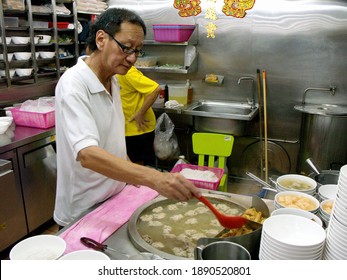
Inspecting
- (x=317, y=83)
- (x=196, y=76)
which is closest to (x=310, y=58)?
(x=317, y=83)

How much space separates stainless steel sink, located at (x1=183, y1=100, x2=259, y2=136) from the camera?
159 inches

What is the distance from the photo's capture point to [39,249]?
47.0 inches

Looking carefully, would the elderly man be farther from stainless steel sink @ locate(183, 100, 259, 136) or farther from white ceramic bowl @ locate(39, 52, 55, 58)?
white ceramic bowl @ locate(39, 52, 55, 58)

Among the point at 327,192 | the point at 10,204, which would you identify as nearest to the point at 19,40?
the point at 10,204

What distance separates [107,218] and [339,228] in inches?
41.8

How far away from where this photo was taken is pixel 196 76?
15.8 ft

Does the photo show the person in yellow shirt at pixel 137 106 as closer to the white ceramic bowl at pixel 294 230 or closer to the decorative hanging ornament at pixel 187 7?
the decorative hanging ornament at pixel 187 7

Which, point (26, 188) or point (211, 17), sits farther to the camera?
point (211, 17)

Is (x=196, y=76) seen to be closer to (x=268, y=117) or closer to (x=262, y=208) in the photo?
(x=268, y=117)

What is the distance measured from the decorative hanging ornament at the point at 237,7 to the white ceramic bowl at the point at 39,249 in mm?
3993

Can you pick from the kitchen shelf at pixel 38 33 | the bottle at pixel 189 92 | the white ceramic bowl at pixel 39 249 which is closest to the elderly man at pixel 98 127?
the white ceramic bowl at pixel 39 249

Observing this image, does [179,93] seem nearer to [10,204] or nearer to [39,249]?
[10,204]

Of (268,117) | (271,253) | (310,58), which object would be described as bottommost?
(268,117)
